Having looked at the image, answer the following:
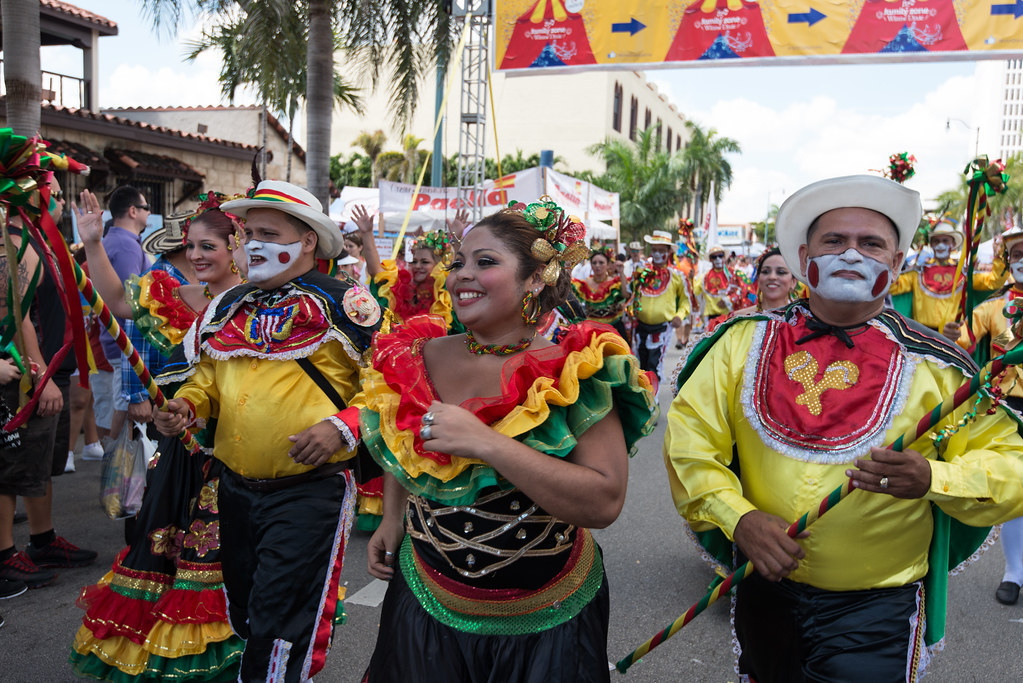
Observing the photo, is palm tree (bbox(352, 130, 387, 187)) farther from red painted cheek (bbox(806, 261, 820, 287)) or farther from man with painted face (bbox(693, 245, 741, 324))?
red painted cheek (bbox(806, 261, 820, 287))

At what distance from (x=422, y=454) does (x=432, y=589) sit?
1.31 ft

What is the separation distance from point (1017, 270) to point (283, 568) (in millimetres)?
4344

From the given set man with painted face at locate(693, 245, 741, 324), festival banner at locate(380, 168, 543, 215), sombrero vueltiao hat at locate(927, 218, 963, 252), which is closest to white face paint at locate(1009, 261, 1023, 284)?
sombrero vueltiao hat at locate(927, 218, 963, 252)

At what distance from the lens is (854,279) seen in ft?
7.88

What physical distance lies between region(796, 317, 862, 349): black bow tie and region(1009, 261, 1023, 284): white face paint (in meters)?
2.99

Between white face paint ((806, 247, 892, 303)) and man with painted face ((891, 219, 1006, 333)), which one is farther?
man with painted face ((891, 219, 1006, 333))

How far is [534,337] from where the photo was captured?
243cm

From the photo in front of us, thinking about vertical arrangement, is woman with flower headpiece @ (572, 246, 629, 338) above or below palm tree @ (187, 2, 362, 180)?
below

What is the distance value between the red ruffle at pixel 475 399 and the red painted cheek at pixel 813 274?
69cm

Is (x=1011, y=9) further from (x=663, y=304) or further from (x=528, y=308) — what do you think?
(x=528, y=308)

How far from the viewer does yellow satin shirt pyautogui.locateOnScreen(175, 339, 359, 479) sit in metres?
3.18

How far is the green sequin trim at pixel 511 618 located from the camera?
2189 mm

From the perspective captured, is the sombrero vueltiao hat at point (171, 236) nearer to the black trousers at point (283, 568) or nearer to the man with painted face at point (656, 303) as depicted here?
the black trousers at point (283, 568)

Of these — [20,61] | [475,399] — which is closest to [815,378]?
[475,399]
